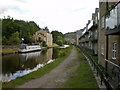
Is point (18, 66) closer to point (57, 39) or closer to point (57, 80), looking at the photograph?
point (57, 80)

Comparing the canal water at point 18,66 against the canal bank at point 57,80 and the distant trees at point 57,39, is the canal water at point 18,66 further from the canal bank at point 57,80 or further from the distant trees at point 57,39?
the distant trees at point 57,39

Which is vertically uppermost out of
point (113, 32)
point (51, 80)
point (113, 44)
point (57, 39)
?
point (57, 39)

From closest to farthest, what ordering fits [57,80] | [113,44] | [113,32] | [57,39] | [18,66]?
[113,32] < [57,80] < [113,44] < [18,66] < [57,39]

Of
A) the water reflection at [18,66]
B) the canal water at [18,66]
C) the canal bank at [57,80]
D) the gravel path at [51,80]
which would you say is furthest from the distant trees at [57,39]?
the canal bank at [57,80]

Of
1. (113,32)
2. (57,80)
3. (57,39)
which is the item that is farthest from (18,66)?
(57,39)

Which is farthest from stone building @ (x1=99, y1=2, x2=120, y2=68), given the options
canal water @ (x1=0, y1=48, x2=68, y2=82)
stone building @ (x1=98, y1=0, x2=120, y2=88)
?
canal water @ (x1=0, y1=48, x2=68, y2=82)

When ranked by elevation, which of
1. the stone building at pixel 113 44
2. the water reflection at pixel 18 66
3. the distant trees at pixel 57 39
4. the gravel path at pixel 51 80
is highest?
the distant trees at pixel 57 39

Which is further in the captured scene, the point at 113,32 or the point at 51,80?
the point at 51,80

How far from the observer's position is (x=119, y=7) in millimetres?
8133

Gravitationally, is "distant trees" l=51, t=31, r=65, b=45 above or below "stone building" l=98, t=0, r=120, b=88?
above

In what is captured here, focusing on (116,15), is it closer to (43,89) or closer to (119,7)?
(119,7)

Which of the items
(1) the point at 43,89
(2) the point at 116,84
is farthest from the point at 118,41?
(1) the point at 43,89

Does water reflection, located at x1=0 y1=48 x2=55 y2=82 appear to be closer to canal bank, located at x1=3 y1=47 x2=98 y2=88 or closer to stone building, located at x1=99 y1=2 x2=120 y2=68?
canal bank, located at x1=3 y1=47 x2=98 y2=88

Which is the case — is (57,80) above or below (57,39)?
below
